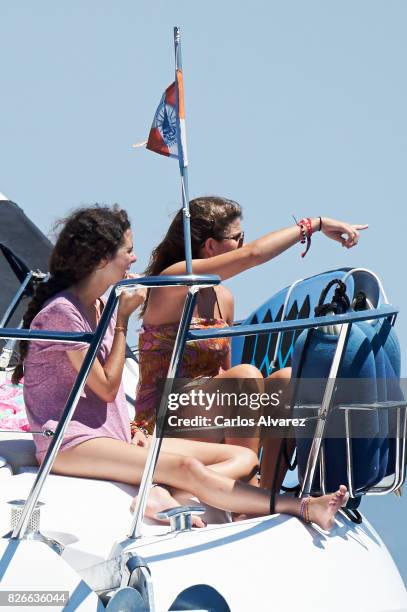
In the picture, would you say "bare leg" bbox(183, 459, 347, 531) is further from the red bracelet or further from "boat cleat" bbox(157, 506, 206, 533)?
the red bracelet

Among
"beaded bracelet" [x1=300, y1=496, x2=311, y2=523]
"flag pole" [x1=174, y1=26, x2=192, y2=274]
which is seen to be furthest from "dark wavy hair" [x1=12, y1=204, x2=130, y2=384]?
"beaded bracelet" [x1=300, y1=496, x2=311, y2=523]

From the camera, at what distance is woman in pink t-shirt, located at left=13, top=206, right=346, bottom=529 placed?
389 centimetres

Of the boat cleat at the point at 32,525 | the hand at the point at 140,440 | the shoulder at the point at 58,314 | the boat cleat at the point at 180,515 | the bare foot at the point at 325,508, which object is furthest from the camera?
the hand at the point at 140,440

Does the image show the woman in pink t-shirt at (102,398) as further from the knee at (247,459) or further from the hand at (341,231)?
the hand at (341,231)

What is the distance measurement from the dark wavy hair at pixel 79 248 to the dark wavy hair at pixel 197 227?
1.94 feet

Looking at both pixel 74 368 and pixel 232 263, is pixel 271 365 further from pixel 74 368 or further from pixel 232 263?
pixel 74 368

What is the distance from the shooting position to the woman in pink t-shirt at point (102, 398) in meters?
3.89

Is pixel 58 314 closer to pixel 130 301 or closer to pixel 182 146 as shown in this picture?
pixel 130 301

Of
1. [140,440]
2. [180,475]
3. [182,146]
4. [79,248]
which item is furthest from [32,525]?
[182,146]

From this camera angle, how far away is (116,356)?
3.96 metres

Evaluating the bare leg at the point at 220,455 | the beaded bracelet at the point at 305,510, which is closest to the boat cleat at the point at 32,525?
the bare leg at the point at 220,455

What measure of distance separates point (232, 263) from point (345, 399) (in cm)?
73

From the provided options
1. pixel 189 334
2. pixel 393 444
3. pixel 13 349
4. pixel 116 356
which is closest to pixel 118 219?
pixel 116 356

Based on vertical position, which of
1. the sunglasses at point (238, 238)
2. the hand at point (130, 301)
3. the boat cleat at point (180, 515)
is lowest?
the boat cleat at point (180, 515)
